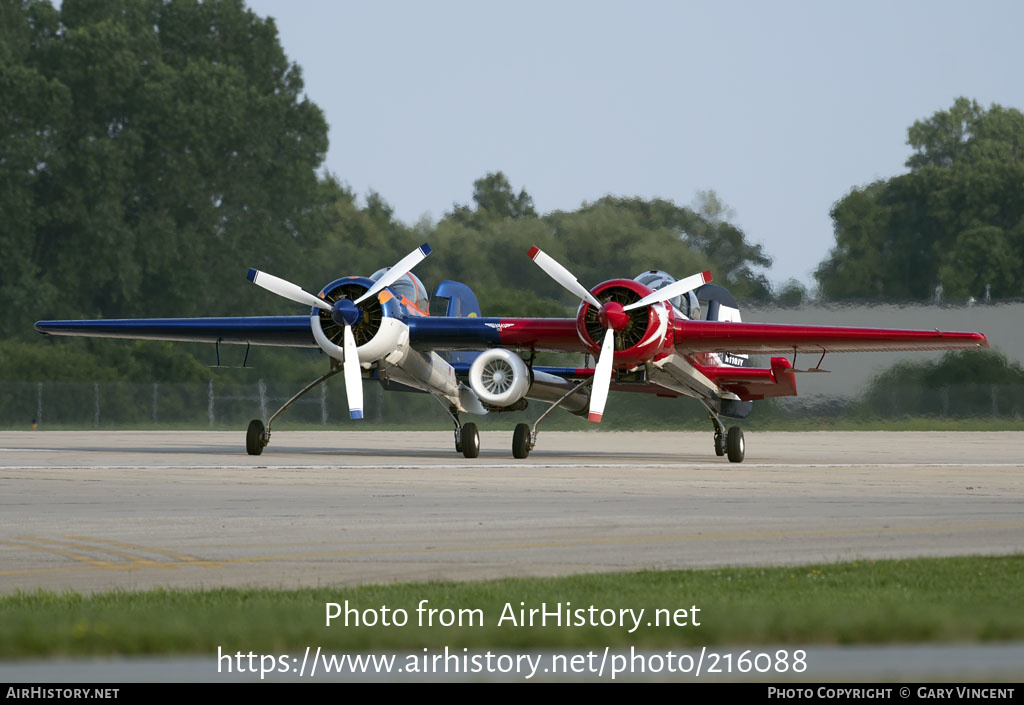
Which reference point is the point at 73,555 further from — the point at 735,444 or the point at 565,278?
the point at 735,444

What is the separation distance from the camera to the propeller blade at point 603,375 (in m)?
28.3

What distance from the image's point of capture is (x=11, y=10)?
77.8m

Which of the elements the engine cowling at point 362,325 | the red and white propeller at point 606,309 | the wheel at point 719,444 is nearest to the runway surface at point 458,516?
the red and white propeller at point 606,309

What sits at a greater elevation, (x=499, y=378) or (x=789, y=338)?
(x=789, y=338)

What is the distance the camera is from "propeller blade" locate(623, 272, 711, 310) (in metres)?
29.1

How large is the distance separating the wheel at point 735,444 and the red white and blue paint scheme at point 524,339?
30 mm

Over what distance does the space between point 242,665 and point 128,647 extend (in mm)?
870

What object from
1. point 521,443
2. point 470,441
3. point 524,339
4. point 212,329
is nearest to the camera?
point 521,443

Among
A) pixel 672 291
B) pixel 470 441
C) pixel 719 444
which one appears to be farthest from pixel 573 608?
pixel 719 444

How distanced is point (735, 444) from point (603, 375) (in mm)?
3783

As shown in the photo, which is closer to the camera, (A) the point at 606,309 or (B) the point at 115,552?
(B) the point at 115,552

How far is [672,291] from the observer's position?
2948 cm
